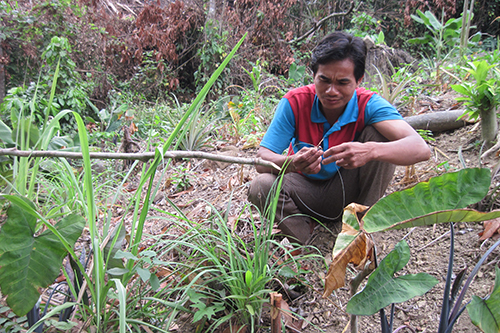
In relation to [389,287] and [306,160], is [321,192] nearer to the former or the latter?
[306,160]

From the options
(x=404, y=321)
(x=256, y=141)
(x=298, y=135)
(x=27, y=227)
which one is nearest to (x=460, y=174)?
Answer: (x=404, y=321)

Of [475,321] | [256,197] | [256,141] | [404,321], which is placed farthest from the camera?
[256,141]

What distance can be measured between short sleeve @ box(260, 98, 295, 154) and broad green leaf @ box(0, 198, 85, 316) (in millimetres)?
1162

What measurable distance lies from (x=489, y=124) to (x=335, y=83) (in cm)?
120

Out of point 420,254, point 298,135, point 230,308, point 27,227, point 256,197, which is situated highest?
point 298,135

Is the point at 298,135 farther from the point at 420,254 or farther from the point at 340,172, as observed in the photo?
the point at 420,254

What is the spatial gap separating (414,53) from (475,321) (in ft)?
27.5

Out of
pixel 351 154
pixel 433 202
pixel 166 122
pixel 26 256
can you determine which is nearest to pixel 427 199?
pixel 433 202

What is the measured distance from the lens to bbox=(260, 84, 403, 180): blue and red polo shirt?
6.17 feet

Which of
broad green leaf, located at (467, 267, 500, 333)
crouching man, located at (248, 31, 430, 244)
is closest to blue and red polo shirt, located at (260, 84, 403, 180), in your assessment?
crouching man, located at (248, 31, 430, 244)

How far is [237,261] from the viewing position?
143 centimetres

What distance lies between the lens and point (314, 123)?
6.40ft

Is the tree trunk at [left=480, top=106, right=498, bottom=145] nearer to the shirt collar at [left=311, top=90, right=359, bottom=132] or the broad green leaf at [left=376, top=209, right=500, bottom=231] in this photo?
the shirt collar at [left=311, top=90, right=359, bottom=132]

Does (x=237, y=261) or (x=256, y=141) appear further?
(x=256, y=141)
